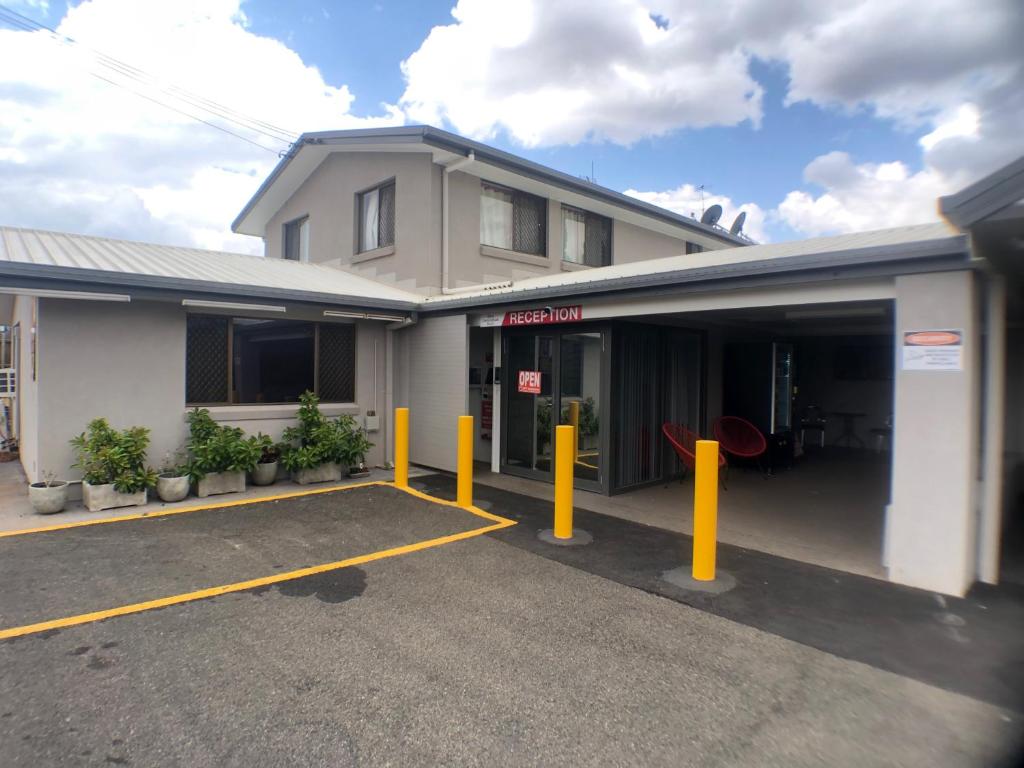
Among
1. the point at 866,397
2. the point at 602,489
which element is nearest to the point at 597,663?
the point at 602,489

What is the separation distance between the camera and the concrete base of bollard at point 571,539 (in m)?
5.71

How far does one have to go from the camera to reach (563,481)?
5699mm

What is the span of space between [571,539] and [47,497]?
19.1 feet

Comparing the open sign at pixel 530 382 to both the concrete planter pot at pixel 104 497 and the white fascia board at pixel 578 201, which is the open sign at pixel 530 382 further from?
the concrete planter pot at pixel 104 497

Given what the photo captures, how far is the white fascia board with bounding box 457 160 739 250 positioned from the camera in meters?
10.8

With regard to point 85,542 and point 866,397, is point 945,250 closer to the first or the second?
point 85,542

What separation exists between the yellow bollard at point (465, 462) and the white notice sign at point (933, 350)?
14.5 ft

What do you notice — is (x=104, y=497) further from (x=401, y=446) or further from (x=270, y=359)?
(x=401, y=446)

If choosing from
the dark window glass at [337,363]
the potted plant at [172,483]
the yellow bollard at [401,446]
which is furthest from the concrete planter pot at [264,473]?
the yellow bollard at [401,446]

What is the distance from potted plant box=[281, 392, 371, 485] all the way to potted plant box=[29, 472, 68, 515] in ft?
8.20

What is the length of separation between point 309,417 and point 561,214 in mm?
7203

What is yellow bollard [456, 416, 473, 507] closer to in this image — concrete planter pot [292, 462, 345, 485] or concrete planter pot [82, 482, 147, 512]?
concrete planter pot [292, 462, 345, 485]

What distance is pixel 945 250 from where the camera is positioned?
422cm

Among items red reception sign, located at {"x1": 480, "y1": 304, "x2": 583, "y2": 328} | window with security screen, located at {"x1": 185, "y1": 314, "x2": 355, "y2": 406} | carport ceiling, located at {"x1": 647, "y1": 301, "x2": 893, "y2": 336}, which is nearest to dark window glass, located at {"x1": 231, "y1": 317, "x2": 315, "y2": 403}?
window with security screen, located at {"x1": 185, "y1": 314, "x2": 355, "y2": 406}
